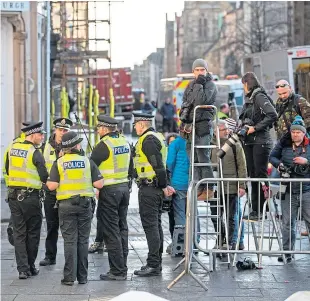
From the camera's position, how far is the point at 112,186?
1079 centimetres

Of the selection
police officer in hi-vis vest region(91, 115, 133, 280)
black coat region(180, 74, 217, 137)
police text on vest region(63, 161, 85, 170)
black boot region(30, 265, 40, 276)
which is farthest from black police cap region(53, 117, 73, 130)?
black boot region(30, 265, 40, 276)

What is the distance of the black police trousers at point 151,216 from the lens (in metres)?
11.0

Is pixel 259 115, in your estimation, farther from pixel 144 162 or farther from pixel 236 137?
pixel 144 162

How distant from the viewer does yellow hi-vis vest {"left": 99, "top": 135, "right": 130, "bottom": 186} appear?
35.4 feet

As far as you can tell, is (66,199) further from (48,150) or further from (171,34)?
(171,34)

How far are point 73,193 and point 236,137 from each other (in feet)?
7.90

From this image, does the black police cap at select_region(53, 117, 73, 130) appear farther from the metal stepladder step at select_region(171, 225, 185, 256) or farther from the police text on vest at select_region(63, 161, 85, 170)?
the metal stepladder step at select_region(171, 225, 185, 256)

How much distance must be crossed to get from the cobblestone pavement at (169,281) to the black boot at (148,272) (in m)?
0.08

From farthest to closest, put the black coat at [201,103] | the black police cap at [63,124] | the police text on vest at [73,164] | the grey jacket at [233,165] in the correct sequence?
the black police cap at [63,124] → the grey jacket at [233,165] → the black coat at [201,103] → the police text on vest at [73,164]

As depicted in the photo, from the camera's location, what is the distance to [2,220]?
51.5 feet

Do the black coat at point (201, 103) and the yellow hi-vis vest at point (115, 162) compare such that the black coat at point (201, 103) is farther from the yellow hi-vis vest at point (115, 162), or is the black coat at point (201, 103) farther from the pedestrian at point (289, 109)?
the yellow hi-vis vest at point (115, 162)

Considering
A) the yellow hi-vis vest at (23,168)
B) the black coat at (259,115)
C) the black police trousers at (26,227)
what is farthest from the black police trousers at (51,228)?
the black coat at (259,115)

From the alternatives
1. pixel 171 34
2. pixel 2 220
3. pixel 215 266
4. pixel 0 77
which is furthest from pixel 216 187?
pixel 171 34

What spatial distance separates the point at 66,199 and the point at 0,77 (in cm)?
902
